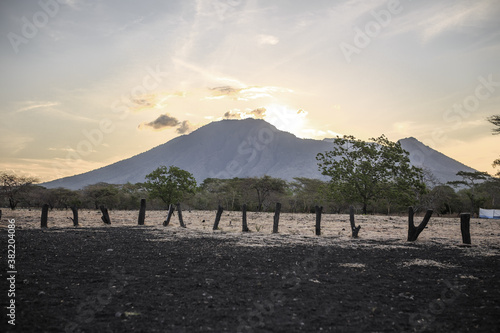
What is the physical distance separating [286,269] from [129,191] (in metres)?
69.9

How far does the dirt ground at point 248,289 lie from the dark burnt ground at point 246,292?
3cm

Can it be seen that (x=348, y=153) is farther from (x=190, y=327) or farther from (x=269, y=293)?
(x=190, y=327)

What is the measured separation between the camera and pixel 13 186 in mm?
47719

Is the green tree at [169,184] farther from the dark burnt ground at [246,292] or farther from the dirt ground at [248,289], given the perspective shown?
the dark burnt ground at [246,292]

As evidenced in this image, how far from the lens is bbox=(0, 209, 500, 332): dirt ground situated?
628cm

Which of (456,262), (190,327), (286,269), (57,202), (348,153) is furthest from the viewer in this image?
(57,202)

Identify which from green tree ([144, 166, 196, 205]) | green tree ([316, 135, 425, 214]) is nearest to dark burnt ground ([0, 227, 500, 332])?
green tree ([316, 135, 425, 214])

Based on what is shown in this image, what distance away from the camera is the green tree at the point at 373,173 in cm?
3238

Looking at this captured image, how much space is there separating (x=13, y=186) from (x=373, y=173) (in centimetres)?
4737

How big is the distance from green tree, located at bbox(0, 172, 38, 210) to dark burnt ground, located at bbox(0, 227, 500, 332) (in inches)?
1595

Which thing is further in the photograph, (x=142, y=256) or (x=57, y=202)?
(x=57, y=202)

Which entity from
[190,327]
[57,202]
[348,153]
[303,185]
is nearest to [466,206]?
[303,185]

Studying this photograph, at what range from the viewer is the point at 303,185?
75.1 meters

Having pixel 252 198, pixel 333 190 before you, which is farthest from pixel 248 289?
pixel 252 198
